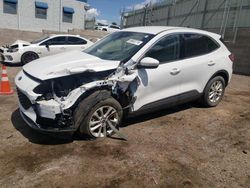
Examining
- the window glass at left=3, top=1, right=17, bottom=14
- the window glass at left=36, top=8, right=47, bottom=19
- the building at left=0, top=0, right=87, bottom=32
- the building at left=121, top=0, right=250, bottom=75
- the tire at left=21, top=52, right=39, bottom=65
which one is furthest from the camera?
the window glass at left=36, top=8, right=47, bottom=19

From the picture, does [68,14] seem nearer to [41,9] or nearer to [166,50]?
[41,9]

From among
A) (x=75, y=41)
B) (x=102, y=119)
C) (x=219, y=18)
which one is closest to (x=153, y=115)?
(x=102, y=119)

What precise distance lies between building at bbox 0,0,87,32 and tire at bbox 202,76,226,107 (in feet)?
78.1

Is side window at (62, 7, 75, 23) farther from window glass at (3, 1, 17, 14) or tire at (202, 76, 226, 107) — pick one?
tire at (202, 76, 226, 107)

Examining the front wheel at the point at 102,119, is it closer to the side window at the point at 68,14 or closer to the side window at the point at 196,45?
the side window at the point at 196,45

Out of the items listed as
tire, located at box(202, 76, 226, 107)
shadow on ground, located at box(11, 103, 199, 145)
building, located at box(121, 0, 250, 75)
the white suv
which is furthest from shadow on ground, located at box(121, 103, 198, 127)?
building, located at box(121, 0, 250, 75)

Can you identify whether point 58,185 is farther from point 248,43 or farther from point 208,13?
point 208,13

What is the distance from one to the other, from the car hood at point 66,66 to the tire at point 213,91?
2.54 m

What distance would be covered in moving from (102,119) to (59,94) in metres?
0.77

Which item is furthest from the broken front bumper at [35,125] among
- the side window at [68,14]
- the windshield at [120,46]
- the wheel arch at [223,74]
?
the side window at [68,14]

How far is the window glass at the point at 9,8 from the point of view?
79.8 feet

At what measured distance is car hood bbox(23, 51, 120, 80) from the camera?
12.7 ft

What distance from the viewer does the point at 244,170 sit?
3.56 meters

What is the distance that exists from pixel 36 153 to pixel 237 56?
12989 millimetres
